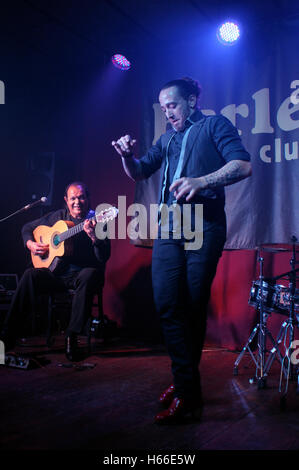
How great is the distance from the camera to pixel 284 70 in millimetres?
3416

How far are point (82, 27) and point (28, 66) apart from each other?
1135 mm

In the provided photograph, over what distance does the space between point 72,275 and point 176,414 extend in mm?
2228

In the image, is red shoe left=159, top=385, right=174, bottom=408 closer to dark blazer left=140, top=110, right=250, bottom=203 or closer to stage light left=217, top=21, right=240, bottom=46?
dark blazer left=140, top=110, right=250, bottom=203

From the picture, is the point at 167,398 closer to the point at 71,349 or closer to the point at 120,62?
the point at 71,349

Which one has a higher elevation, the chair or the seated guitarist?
the seated guitarist

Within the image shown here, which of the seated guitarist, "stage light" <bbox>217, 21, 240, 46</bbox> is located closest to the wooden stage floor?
the seated guitarist

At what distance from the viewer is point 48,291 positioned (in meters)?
3.67

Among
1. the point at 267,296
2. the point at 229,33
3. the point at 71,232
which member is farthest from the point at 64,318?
the point at 229,33

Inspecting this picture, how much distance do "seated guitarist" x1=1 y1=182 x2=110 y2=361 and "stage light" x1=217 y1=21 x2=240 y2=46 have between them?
209 cm

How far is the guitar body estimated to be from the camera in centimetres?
377

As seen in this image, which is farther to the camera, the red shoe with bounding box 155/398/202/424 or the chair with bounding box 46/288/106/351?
the chair with bounding box 46/288/106/351

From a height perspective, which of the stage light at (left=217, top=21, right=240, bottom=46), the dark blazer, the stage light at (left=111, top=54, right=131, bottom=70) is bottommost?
the dark blazer

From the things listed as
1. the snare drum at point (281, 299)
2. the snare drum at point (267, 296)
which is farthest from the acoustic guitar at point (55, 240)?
the snare drum at point (281, 299)

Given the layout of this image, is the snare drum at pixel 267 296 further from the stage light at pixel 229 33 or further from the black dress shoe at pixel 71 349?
the stage light at pixel 229 33
